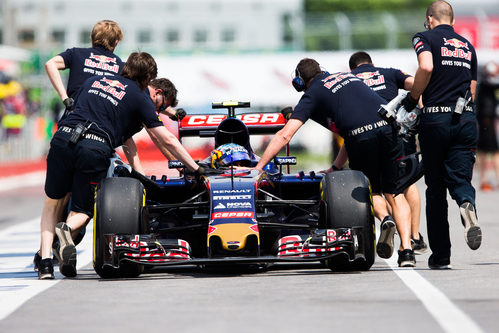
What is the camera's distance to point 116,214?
8.68 meters

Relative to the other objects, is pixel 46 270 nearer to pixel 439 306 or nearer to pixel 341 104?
pixel 341 104

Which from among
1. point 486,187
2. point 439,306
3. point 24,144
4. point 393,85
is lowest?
point 439,306

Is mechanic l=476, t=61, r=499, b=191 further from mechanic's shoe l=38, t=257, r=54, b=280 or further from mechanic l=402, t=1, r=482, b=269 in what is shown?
mechanic's shoe l=38, t=257, r=54, b=280

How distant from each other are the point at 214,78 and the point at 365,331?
3537cm

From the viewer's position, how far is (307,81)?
9.77 m

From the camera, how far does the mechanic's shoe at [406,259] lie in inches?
365

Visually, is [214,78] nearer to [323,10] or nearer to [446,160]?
[446,160]

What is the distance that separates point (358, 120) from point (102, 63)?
2.25 metres

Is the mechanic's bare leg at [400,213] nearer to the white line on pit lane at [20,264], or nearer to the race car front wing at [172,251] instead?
→ the race car front wing at [172,251]

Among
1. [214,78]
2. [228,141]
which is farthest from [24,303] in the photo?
[214,78]

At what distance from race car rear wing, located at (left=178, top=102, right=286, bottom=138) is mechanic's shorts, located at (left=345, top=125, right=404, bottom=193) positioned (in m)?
1.29

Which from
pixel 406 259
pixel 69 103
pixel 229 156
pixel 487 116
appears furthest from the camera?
pixel 487 116

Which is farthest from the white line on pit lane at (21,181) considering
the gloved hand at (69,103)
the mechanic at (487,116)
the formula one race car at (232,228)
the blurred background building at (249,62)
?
the formula one race car at (232,228)

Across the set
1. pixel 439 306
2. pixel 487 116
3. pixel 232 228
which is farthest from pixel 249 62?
pixel 439 306
